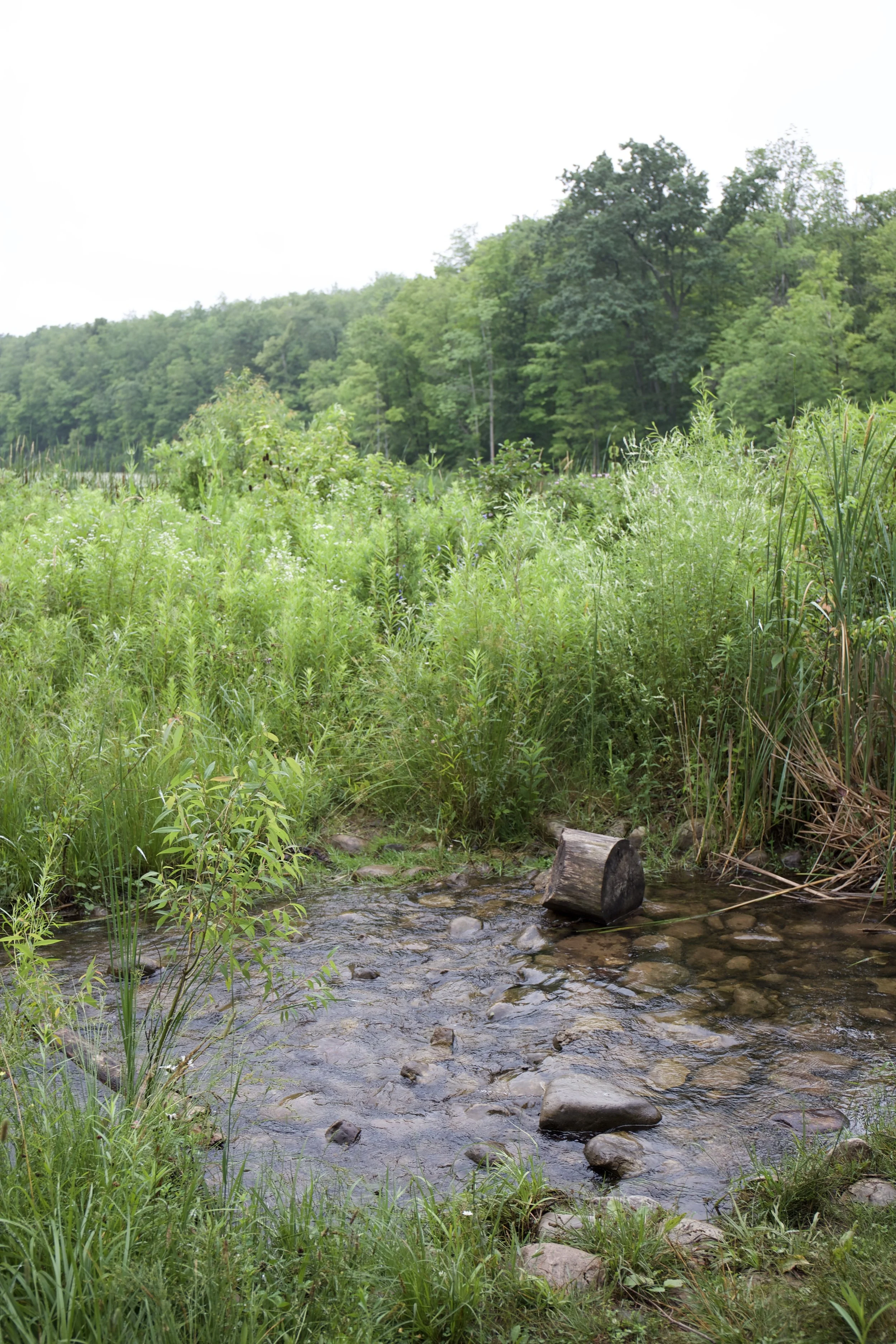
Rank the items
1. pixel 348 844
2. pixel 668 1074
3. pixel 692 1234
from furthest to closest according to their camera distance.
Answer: pixel 348 844 < pixel 668 1074 < pixel 692 1234

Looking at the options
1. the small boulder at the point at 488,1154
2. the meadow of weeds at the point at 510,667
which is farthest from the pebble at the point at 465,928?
the small boulder at the point at 488,1154

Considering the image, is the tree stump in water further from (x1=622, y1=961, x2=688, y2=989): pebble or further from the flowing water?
(x1=622, y1=961, x2=688, y2=989): pebble

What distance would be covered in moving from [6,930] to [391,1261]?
2.56 metres

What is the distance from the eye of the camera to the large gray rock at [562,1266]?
1810mm

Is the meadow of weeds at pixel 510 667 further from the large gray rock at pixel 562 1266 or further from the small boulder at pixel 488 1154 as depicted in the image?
the large gray rock at pixel 562 1266

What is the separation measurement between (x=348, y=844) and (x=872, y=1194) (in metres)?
3.15

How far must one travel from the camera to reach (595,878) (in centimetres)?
384

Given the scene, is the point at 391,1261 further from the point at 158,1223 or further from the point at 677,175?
the point at 677,175

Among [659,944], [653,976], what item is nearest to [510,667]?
[659,944]

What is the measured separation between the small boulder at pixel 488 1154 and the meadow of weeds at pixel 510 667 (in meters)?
1.13

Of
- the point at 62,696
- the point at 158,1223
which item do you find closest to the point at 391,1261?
the point at 158,1223

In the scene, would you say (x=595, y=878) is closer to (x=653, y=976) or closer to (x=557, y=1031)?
(x=653, y=976)

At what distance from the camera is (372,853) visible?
475 cm

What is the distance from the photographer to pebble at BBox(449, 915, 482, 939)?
3842 mm
